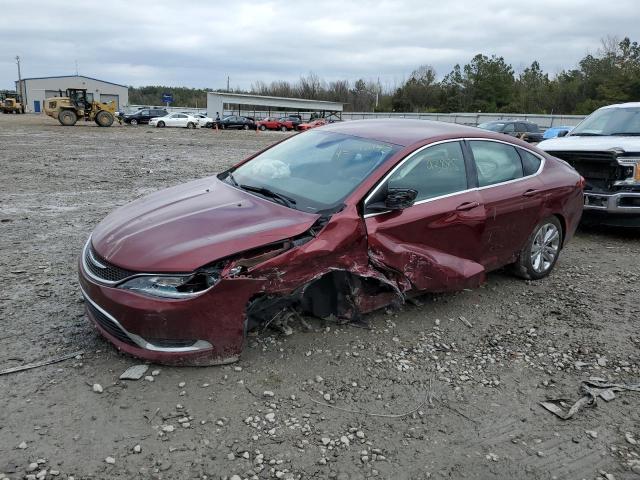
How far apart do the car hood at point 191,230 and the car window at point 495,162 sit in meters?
1.86

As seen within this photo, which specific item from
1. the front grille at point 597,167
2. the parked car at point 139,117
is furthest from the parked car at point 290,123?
the front grille at point 597,167

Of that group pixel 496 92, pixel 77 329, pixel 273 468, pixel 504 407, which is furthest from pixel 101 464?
pixel 496 92

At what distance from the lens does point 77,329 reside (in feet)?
12.5

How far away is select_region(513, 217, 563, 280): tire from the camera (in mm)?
5117

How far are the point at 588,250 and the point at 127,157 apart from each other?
13381 millimetres

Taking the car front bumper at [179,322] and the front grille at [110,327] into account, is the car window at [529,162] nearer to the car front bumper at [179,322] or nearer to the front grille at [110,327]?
the car front bumper at [179,322]

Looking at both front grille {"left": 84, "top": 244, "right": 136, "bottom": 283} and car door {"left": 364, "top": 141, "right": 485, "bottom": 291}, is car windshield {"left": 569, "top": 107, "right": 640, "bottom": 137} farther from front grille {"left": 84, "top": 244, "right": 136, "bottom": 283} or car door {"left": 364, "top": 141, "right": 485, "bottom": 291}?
front grille {"left": 84, "top": 244, "right": 136, "bottom": 283}

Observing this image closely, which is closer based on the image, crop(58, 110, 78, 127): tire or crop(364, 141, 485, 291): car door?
crop(364, 141, 485, 291): car door

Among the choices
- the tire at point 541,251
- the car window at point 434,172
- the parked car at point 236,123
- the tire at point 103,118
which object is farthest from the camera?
the parked car at point 236,123

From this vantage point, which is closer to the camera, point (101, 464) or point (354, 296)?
point (101, 464)

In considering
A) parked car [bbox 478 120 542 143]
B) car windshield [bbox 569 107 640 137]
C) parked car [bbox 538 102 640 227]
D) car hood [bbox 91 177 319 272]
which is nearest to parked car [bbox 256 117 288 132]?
parked car [bbox 478 120 542 143]

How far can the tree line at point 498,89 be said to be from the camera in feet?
194

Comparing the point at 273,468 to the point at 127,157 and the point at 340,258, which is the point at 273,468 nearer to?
the point at 340,258

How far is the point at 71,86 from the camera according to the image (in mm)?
93000
